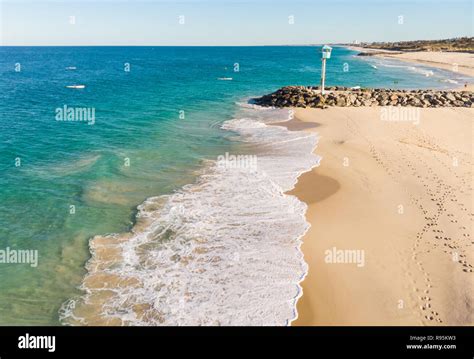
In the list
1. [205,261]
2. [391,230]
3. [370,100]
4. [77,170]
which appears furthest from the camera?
[370,100]

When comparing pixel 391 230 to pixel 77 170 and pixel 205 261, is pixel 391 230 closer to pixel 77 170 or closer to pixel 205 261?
pixel 205 261

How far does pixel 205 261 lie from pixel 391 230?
24.2 feet

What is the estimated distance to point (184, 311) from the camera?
10.4 meters

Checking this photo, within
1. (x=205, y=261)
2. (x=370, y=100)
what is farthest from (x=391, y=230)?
(x=370, y=100)

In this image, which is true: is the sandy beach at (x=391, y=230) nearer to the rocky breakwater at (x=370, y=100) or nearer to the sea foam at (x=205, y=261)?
the sea foam at (x=205, y=261)

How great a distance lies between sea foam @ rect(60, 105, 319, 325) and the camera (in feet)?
34.1

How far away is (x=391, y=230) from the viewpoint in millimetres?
14406

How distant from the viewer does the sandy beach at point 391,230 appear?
10.5 m

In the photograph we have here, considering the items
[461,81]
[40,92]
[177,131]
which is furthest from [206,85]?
[461,81]

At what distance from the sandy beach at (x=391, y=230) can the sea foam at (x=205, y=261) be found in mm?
862

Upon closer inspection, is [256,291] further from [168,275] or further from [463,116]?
[463,116]

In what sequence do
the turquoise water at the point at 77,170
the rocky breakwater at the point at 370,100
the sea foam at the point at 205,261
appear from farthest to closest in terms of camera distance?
the rocky breakwater at the point at 370,100 < the turquoise water at the point at 77,170 < the sea foam at the point at 205,261

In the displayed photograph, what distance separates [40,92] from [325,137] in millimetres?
41920

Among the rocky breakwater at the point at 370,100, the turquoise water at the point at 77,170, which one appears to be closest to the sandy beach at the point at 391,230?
the turquoise water at the point at 77,170
